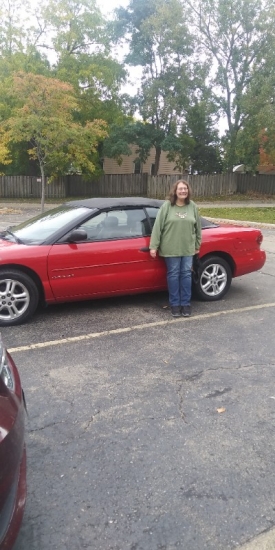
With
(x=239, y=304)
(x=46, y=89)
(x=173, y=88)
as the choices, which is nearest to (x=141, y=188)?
(x=173, y=88)

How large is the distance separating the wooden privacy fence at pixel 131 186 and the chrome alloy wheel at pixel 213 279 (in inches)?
960

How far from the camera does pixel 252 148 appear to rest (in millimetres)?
29750

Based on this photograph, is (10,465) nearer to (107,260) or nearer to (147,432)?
(147,432)

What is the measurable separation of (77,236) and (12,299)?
1008mm

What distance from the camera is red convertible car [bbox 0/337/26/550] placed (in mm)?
1675

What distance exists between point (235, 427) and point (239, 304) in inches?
117

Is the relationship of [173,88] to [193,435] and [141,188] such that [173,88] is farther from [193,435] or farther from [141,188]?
[193,435]

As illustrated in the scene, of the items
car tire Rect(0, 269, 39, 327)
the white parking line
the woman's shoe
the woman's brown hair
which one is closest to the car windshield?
car tire Rect(0, 269, 39, 327)

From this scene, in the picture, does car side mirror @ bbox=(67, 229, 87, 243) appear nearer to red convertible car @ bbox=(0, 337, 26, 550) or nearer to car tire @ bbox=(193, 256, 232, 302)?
car tire @ bbox=(193, 256, 232, 302)

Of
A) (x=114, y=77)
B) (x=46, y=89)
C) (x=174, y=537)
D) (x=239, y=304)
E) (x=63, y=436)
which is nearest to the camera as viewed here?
(x=174, y=537)

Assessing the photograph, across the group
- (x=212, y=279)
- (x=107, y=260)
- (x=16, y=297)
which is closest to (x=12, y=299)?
(x=16, y=297)

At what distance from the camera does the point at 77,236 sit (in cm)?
496

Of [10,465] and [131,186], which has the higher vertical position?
[131,186]

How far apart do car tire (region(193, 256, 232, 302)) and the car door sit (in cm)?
59
